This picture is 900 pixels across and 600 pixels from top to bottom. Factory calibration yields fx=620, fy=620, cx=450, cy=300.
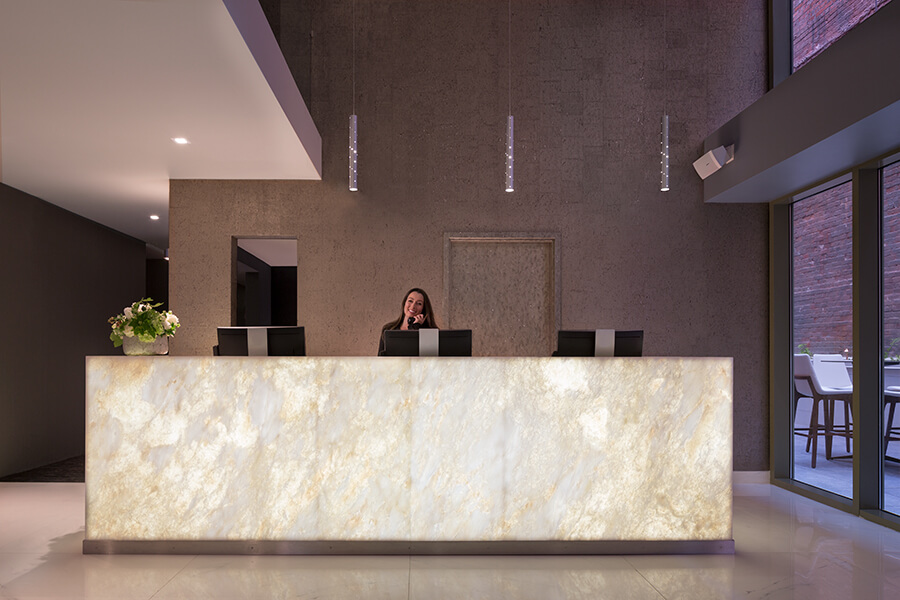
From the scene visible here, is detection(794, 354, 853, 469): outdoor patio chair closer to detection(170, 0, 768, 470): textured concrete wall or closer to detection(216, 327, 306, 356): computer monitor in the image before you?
detection(170, 0, 768, 470): textured concrete wall

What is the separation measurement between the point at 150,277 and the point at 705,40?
9.94 m

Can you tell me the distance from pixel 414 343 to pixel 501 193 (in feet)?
9.09

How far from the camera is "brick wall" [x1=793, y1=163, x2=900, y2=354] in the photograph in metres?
4.72

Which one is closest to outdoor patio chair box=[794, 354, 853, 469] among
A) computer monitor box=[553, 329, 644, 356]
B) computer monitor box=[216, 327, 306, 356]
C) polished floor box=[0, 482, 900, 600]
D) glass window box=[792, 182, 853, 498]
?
glass window box=[792, 182, 853, 498]

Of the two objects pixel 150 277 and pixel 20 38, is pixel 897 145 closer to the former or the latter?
pixel 20 38

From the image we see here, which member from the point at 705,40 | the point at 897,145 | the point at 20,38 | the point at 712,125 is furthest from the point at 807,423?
the point at 20,38

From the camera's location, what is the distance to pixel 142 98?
403cm

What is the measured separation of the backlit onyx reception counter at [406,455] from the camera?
371cm

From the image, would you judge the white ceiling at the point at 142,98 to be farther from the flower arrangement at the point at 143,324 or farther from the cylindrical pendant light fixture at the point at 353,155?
the flower arrangement at the point at 143,324

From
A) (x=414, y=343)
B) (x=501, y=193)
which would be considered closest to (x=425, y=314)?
(x=501, y=193)

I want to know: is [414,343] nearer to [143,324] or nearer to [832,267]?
[143,324]

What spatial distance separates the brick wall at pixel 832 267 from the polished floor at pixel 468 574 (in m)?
1.76

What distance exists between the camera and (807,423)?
5.73 meters

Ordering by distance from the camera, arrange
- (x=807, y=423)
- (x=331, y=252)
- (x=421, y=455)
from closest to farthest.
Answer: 1. (x=421, y=455)
2. (x=807, y=423)
3. (x=331, y=252)
